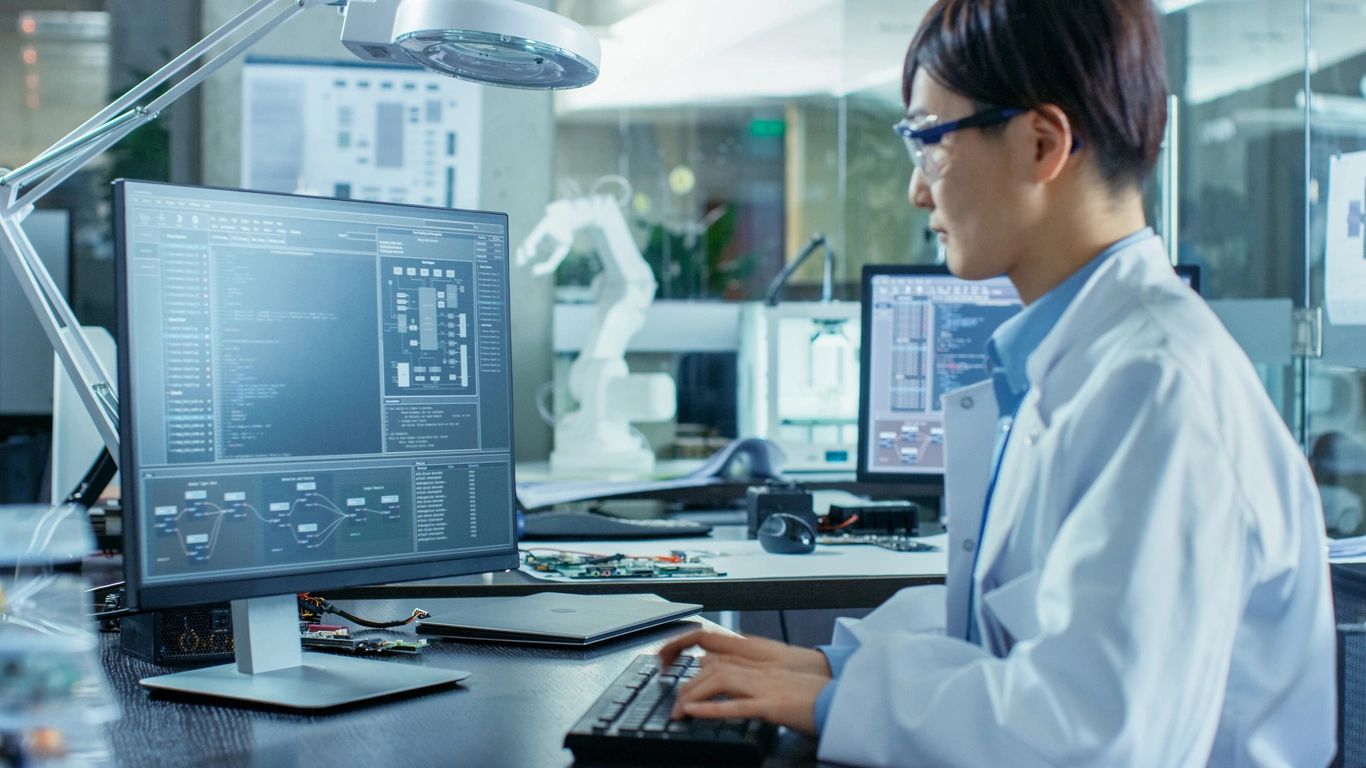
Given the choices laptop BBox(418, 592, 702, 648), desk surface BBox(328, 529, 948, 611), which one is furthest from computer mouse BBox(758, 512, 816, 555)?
laptop BBox(418, 592, 702, 648)

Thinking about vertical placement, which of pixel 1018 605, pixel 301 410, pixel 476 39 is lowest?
pixel 1018 605

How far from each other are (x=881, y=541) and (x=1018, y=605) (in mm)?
1210

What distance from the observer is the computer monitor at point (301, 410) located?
1021 mm

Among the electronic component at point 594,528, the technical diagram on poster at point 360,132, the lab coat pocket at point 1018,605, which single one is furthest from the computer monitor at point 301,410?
the technical diagram on poster at point 360,132

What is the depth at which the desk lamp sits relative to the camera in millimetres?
1254

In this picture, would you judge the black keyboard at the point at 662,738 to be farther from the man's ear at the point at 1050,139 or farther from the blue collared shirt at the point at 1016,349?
the man's ear at the point at 1050,139

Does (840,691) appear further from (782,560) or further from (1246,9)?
(1246,9)

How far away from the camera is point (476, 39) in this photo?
4.53 ft

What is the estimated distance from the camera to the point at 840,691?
882 millimetres

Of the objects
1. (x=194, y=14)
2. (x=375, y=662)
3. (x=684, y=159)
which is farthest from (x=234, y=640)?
(x=684, y=159)

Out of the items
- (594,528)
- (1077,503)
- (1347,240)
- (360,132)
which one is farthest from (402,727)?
(360,132)

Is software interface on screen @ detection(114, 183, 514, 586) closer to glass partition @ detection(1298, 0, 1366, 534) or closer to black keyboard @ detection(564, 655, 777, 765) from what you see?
black keyboard @ detection(564, 655, 777, 765)

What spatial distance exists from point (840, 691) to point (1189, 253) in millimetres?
4268

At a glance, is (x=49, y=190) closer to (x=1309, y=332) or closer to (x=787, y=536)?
(x=787, y=536)
